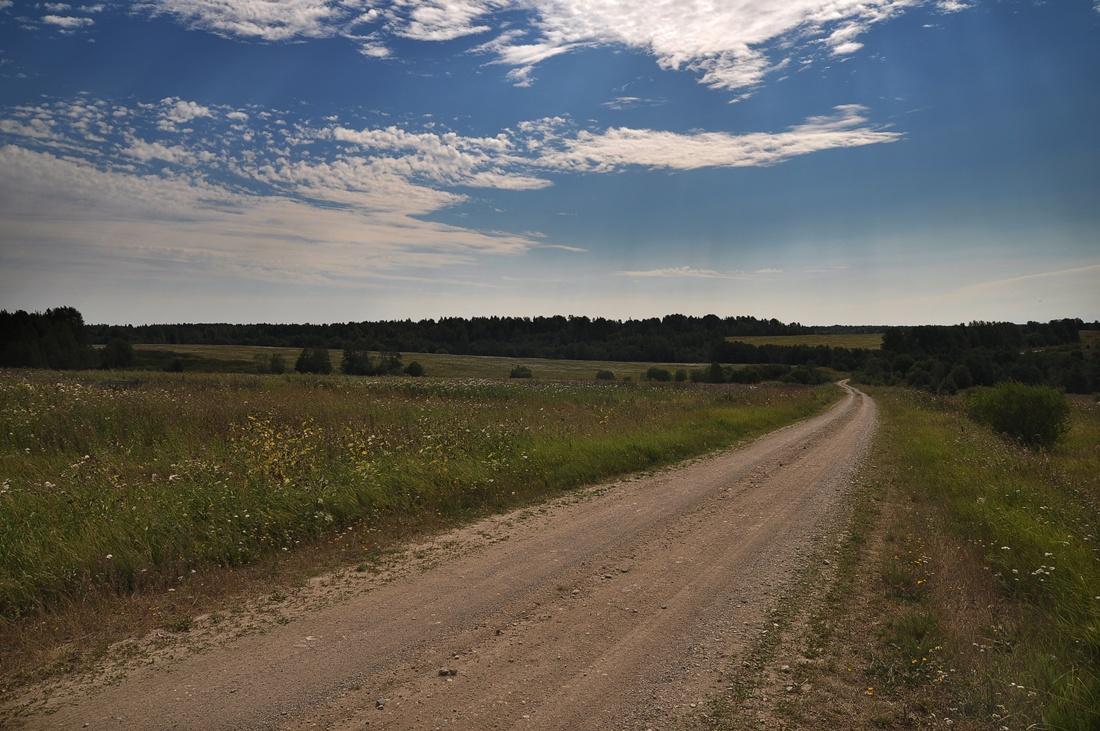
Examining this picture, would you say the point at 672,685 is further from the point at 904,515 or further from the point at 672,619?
the point at 904,515

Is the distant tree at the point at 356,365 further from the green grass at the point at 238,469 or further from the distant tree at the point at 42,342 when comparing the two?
the green grass at the point at 238,469

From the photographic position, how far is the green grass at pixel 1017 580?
4758 mm

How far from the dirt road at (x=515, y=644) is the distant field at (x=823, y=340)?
4467 inches

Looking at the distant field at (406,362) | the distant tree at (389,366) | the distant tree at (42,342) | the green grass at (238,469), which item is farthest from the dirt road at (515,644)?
the distant tree at (42,342)

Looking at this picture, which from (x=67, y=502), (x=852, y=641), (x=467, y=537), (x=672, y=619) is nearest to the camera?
(x=852, y=641)

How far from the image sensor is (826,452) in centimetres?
1888

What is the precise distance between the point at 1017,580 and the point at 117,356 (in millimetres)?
75272

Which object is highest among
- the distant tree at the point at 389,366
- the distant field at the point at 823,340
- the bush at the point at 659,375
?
Result: the distant field at the point at 823,340

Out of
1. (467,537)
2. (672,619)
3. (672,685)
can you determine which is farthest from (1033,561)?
(467,537)

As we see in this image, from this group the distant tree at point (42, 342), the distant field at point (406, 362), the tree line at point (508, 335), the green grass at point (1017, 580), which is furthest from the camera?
the tree line at point (508, 335)

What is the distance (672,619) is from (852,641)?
5.21 feet

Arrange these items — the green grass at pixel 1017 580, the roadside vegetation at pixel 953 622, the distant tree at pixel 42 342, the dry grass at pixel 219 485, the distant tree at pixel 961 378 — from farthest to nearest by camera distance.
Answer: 1. the distant tree at pixel 961 378
2. the distant tree at pixel 42 342
3. the dry grass at pixel 219 485
4. the green grass at pixel 1017 580
5. the roadside vegetation at pixel 953 622

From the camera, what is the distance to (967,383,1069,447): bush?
23.5 metres

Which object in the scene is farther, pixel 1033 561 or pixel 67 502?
pixel 67 502
